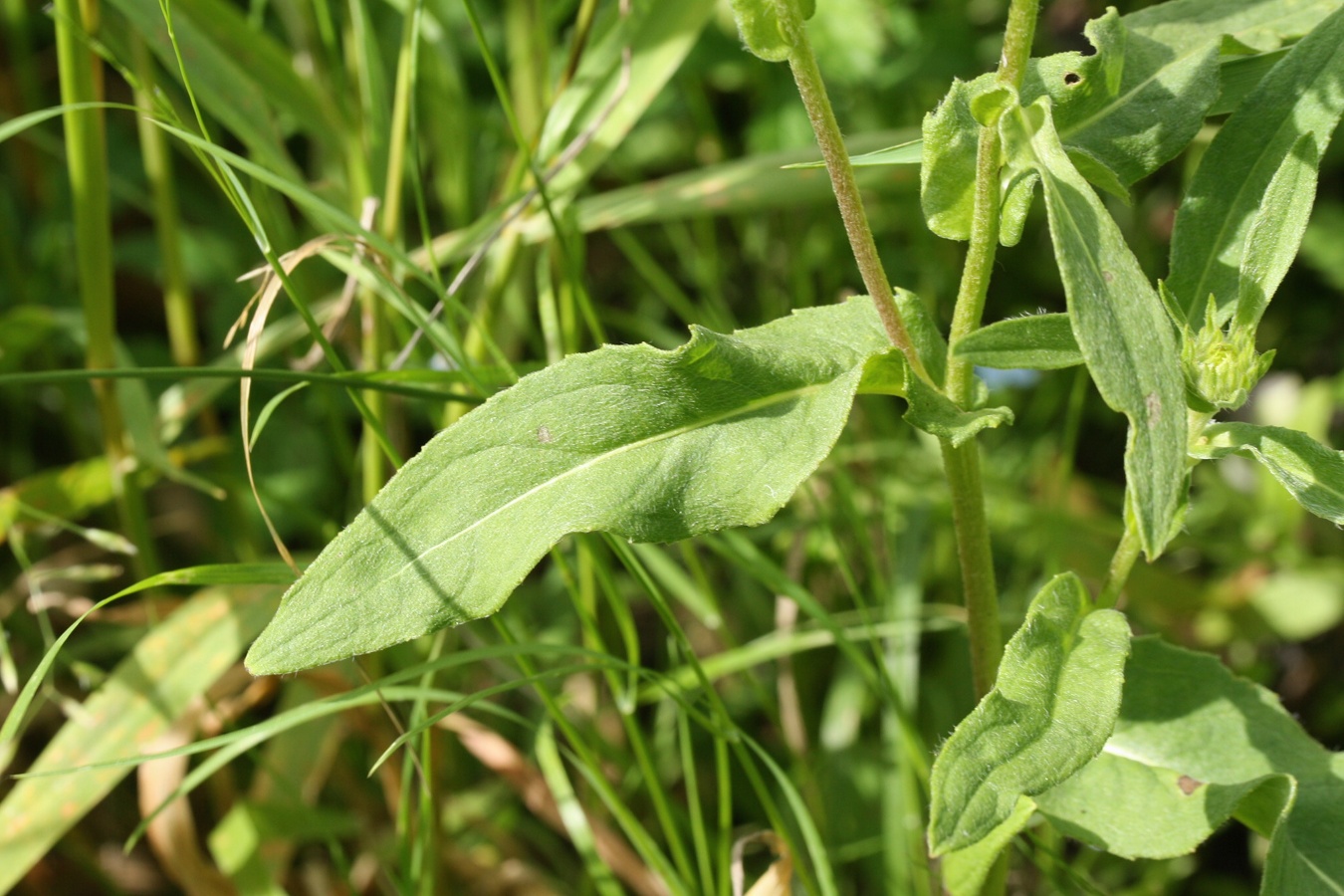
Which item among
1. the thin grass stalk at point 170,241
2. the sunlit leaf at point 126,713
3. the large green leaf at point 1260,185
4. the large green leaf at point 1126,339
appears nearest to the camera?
the large green leaf at point 1126,339

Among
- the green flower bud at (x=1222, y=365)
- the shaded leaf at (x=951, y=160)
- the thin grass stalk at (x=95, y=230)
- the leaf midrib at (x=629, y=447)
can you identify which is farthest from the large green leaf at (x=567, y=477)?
the thin grass stalk at (x=95, y=230)

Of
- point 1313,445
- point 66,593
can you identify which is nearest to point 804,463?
point 1313,445

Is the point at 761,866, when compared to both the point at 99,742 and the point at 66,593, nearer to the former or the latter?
the point at 99,742

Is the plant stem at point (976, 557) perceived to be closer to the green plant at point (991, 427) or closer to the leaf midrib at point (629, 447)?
the green plant at point (991, 427)

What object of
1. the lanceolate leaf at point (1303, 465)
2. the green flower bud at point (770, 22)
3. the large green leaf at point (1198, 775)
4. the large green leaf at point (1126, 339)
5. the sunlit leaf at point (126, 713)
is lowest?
the large green leaf at point (1198, 775)

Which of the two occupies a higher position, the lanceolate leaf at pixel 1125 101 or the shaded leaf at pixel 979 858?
the lanceolate leaf at pixel 1125 101

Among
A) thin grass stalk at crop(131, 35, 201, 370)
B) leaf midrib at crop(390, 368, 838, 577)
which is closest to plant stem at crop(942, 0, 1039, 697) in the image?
leaf midrib at crop(390, 368, 838, 577)
